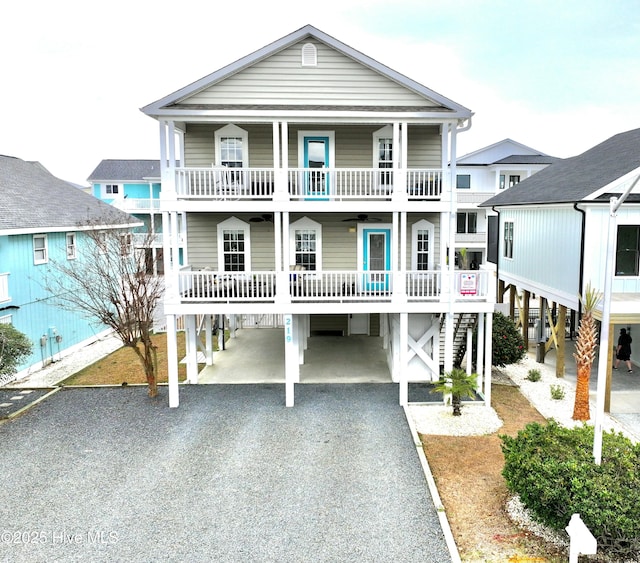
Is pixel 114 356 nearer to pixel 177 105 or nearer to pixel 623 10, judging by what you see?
pixel 177 105

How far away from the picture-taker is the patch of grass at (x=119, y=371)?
1612cm

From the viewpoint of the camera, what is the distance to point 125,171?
51.0m

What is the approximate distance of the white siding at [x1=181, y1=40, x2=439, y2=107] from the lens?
14.4 metres

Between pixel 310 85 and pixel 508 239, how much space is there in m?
12.4

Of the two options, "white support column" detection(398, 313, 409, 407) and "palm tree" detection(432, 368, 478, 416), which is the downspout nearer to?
"palm tree" detection(432, 368, 478, 416)

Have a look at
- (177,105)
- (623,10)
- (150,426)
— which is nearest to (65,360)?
(150,426)

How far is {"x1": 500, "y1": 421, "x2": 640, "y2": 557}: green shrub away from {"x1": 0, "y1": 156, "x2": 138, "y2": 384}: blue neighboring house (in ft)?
51.7

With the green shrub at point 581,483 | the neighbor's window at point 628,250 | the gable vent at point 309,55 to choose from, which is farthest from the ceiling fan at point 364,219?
the green shrub at point 581,483

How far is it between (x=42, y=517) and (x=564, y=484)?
891 cm

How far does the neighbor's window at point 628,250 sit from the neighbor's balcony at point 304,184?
569 cm

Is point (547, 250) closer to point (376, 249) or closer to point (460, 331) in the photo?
point (460, 331)

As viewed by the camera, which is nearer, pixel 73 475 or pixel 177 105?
pixel 73 475

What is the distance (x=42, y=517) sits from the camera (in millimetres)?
8492

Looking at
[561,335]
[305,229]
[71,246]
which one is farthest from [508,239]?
[71,246]
